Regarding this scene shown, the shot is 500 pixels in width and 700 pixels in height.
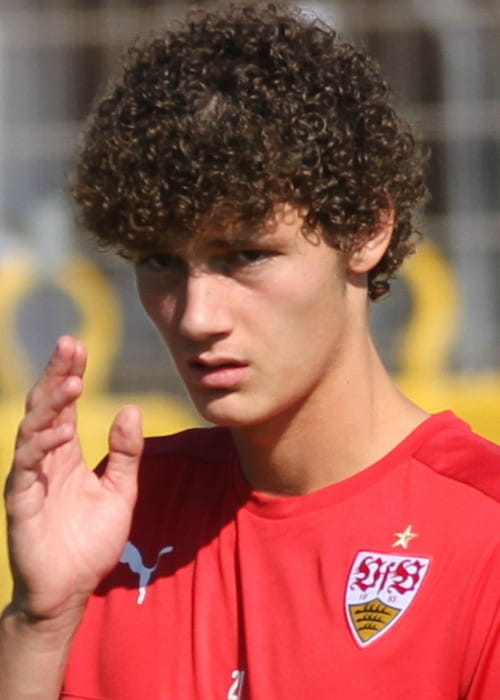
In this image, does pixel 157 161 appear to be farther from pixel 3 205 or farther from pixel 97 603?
pixel 3 205

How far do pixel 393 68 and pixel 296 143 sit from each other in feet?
14.1

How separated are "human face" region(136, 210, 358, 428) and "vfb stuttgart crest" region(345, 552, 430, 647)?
288mm

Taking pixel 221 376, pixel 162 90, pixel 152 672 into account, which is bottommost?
pixel 152 672

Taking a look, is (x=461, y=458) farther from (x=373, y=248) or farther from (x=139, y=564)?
(x=139, y=564)

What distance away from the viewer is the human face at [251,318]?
2.62m

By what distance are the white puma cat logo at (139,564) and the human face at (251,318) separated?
1.14 ft

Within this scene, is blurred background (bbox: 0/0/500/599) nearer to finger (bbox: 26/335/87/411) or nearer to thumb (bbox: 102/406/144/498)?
thumb (bbox: 102/406/144/498)

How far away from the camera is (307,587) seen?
105 inches

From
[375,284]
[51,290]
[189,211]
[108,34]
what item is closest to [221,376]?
[189,211]

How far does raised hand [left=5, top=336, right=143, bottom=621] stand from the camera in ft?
8.46

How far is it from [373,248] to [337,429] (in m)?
0.31

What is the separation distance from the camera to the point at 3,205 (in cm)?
673

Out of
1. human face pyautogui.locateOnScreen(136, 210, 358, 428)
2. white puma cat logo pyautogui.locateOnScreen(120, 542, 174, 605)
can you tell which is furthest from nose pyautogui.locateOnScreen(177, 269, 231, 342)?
white puma cat logo pyautogui.locateOnScreen(120, 542, 174, 605)

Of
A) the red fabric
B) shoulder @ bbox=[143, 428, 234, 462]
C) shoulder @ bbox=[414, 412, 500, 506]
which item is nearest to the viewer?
the red fabric
